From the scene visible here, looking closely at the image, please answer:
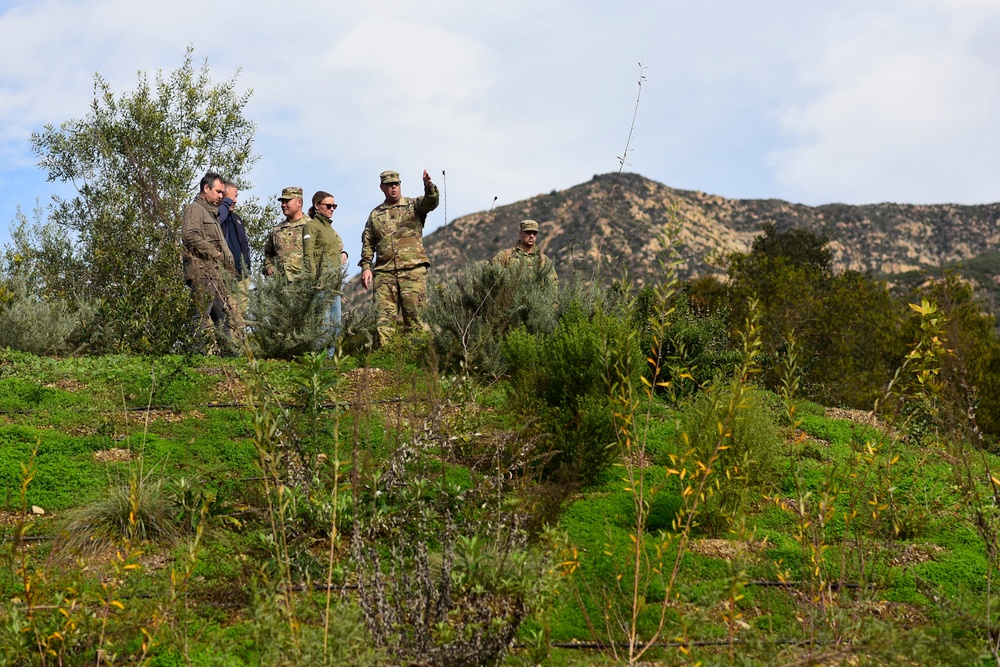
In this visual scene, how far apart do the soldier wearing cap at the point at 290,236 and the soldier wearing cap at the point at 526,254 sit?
2417mm

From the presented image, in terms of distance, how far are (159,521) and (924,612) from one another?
162 inches

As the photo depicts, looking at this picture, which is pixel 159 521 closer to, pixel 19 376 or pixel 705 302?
pixel 19 376

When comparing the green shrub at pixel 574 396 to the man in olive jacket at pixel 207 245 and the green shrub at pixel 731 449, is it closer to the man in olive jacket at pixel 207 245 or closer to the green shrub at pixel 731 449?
the green shrub at pixel 731 449

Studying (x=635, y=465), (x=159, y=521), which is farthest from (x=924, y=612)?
(x=159, y=521)

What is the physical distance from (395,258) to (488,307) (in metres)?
1.61

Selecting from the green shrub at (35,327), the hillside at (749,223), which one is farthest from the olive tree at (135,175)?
the hillside at (749,223)

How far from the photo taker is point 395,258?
10.3 meters

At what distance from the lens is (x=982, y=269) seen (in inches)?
1820

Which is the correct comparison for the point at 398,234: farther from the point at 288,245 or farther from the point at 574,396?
the point at 574,396

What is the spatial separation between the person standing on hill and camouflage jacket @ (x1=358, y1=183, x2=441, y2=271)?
0.41m

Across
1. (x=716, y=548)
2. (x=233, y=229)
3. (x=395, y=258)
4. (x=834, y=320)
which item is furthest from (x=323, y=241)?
(x=834, y=320)

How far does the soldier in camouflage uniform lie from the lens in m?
10.2

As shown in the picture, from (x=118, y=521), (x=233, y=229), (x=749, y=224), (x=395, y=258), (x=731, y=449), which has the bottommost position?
(x=118, y=521)

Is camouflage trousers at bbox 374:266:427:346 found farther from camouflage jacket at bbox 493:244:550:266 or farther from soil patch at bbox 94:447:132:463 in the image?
soil patch at bbox 94:447:132:463
